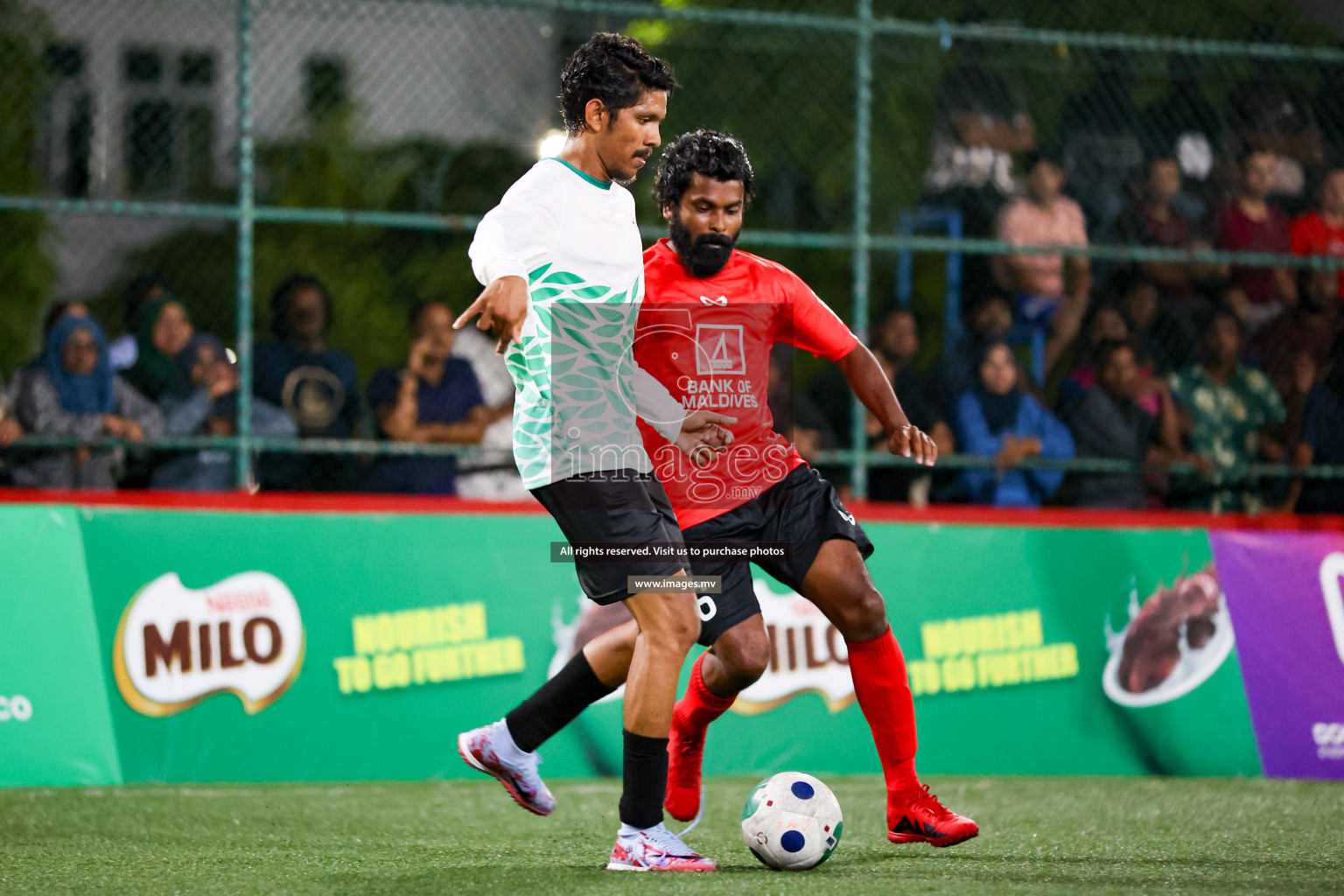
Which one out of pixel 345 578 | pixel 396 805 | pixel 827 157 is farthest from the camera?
pixel 827 157

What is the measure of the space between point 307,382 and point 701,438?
3.50 meters

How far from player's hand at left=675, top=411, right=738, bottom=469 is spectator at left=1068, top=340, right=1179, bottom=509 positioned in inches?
152

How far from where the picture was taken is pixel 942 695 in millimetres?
6934

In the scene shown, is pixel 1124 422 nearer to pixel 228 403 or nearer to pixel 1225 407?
pixel 1225 407

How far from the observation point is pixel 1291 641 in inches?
278

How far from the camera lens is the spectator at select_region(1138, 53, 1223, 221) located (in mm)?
8000

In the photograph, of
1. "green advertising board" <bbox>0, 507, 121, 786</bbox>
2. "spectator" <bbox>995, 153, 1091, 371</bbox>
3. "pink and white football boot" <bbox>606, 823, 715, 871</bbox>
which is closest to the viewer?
"pink and white football boot" <bbox>606, 823, 715, 871</bbox>

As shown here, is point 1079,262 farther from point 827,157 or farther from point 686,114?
point 686,114

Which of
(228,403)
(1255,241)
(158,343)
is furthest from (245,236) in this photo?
(1255,241)

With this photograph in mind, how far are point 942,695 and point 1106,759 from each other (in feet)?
2.61

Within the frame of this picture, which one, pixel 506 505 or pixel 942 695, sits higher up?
pixel 506 505

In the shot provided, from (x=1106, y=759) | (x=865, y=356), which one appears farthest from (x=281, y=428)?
(x=1106, y=759)

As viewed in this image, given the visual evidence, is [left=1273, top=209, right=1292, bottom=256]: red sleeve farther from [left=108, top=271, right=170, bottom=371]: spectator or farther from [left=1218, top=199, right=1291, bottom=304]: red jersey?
[left=108, top=271, right=170, bottom=371]: spectator

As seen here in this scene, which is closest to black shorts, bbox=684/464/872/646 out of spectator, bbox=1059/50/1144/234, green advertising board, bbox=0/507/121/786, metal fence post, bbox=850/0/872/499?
metal fence post, bbox=850/0/872/499
